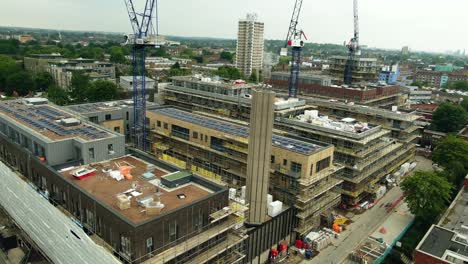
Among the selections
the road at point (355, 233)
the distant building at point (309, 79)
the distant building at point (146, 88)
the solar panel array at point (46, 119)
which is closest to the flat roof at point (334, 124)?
the road at point (355, 233)

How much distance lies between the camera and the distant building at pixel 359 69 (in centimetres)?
13162

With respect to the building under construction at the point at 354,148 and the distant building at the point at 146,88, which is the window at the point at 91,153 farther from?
the distant building at the point at 146,88

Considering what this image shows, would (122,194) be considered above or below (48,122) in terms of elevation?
below

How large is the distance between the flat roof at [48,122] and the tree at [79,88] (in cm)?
5240

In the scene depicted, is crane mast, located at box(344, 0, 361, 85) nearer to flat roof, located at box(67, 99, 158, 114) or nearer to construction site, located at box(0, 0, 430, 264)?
construction site, located at box(0, 0, 430, 264)

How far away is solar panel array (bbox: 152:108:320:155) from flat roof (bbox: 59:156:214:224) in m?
18.9

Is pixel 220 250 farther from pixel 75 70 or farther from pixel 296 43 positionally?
pixel 75 70

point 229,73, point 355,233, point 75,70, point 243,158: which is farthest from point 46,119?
point 229,73

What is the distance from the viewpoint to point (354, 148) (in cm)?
6269

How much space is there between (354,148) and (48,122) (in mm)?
50980

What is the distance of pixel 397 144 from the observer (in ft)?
258

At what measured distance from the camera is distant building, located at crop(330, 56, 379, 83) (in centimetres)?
13162

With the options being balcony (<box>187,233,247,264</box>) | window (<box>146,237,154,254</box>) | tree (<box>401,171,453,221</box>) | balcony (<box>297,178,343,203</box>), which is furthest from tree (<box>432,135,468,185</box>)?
window (<box>146,237,154,254</box>)

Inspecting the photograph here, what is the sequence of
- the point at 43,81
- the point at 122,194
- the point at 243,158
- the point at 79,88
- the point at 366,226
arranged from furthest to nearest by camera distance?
the point at 43,81, the point at 79,88, the point at 366,226, the point at 243,158, the point at 122,194
